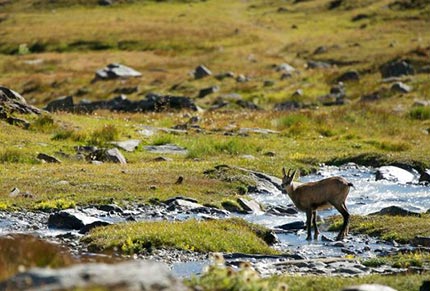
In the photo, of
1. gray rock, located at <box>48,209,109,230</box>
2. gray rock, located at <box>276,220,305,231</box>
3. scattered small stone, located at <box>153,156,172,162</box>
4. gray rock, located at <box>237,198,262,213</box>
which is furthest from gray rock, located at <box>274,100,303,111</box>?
→ gray rock, located at <box>48,209,109,230</box>

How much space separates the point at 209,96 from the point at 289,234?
141 ft

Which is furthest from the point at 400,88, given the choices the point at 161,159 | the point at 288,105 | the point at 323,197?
the point at 323,197

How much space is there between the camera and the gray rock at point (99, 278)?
9.06 m

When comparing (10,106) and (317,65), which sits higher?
(10,106)

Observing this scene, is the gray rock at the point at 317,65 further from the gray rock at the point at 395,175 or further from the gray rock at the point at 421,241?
the gray rock at the point at 421,241

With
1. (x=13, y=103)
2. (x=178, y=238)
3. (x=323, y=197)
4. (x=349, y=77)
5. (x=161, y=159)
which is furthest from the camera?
(x=349, y=77)

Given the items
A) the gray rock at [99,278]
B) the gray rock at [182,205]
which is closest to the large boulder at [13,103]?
the gray rock at [182,205]

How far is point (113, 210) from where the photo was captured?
2445 centimetres

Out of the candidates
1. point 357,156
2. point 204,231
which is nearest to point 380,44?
point 357,156

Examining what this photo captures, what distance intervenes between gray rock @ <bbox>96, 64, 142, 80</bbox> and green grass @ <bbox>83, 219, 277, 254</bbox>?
188 feet

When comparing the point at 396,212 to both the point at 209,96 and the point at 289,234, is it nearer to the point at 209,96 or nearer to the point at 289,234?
the point at 289,234

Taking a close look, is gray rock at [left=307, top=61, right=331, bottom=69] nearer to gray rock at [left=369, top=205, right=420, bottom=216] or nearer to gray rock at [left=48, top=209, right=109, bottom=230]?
gray rock at [left=369, top=205, right=420, bottom=216]

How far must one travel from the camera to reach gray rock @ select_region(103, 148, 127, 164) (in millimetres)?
34088

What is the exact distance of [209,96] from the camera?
65688 millimetres
